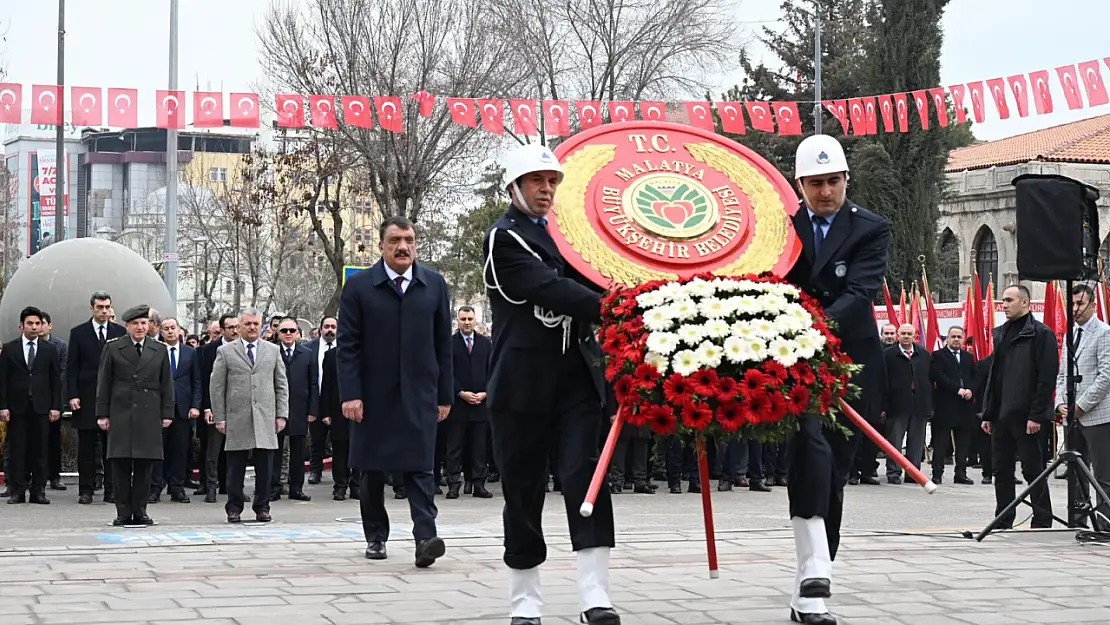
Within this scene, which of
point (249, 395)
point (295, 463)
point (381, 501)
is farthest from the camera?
point (295, 463)

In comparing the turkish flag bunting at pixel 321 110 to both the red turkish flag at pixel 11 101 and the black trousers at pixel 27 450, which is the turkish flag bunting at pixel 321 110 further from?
the black trousers at pixel 27 450

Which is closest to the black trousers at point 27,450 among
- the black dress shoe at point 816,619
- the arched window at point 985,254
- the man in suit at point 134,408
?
the man in suit at point 134,408

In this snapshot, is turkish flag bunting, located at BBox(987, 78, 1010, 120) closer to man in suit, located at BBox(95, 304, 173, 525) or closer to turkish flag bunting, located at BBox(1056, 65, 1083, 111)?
turkish flag bunting, located at BBox(1056, 65, 1083, 111)

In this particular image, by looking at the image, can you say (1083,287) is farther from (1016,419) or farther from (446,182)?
(446,182)

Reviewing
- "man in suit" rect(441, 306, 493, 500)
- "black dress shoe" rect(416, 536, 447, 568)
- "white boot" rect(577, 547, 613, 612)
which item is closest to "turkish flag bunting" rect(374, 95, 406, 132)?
"man in suit" rect(441, 306, 493, 500)

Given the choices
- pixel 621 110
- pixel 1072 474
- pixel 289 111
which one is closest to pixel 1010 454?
pixel 1072 474

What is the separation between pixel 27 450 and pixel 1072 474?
10.2 metres

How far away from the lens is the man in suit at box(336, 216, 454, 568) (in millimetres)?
9500

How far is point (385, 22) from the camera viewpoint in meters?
33.1

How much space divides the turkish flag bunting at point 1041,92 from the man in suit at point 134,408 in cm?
1261

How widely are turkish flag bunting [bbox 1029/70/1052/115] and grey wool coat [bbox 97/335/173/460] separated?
12.7 meters

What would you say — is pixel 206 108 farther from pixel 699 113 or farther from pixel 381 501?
pixel 381 501

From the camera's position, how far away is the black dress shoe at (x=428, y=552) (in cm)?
878

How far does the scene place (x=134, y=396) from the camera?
502 inches
